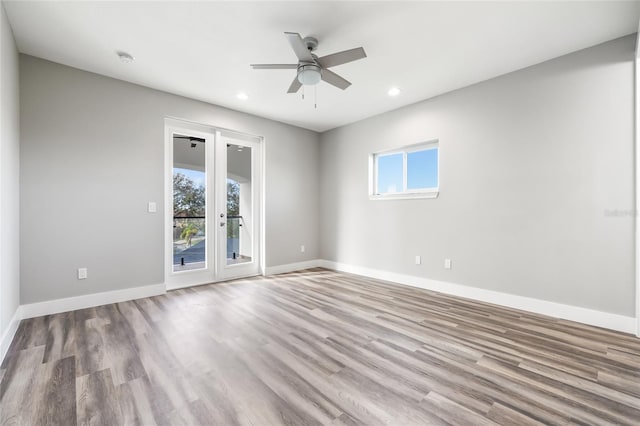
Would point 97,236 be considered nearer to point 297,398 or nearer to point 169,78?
point 169,78

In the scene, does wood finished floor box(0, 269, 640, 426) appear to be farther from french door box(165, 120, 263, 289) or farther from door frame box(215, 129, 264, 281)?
door frame box(215, 129, 264, 281)

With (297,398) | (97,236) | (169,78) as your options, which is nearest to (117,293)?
(97,236)

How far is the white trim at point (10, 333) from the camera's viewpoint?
6.97ft

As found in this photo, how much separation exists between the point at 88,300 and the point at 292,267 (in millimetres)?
3022

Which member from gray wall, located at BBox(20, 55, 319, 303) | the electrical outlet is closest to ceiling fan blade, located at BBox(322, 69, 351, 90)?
gray wall, located at BBox(20, 55, 319, 303)

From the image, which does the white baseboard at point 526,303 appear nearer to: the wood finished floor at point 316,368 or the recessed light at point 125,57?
the wood finished floor at point 316,368

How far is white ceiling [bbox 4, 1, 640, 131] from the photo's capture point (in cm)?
230

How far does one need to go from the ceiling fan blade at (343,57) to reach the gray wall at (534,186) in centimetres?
134

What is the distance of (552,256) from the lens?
3023 millimetres

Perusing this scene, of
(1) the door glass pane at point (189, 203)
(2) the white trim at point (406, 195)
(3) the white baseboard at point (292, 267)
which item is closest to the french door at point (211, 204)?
(1) the door glass pane at point (189, 203)

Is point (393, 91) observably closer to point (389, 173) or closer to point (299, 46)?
point (389, 173)

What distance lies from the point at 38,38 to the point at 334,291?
4.22 m

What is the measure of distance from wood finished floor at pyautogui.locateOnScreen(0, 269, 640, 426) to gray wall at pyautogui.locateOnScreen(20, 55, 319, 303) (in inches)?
22.1

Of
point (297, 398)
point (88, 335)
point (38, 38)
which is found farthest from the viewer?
point (38, 38)
